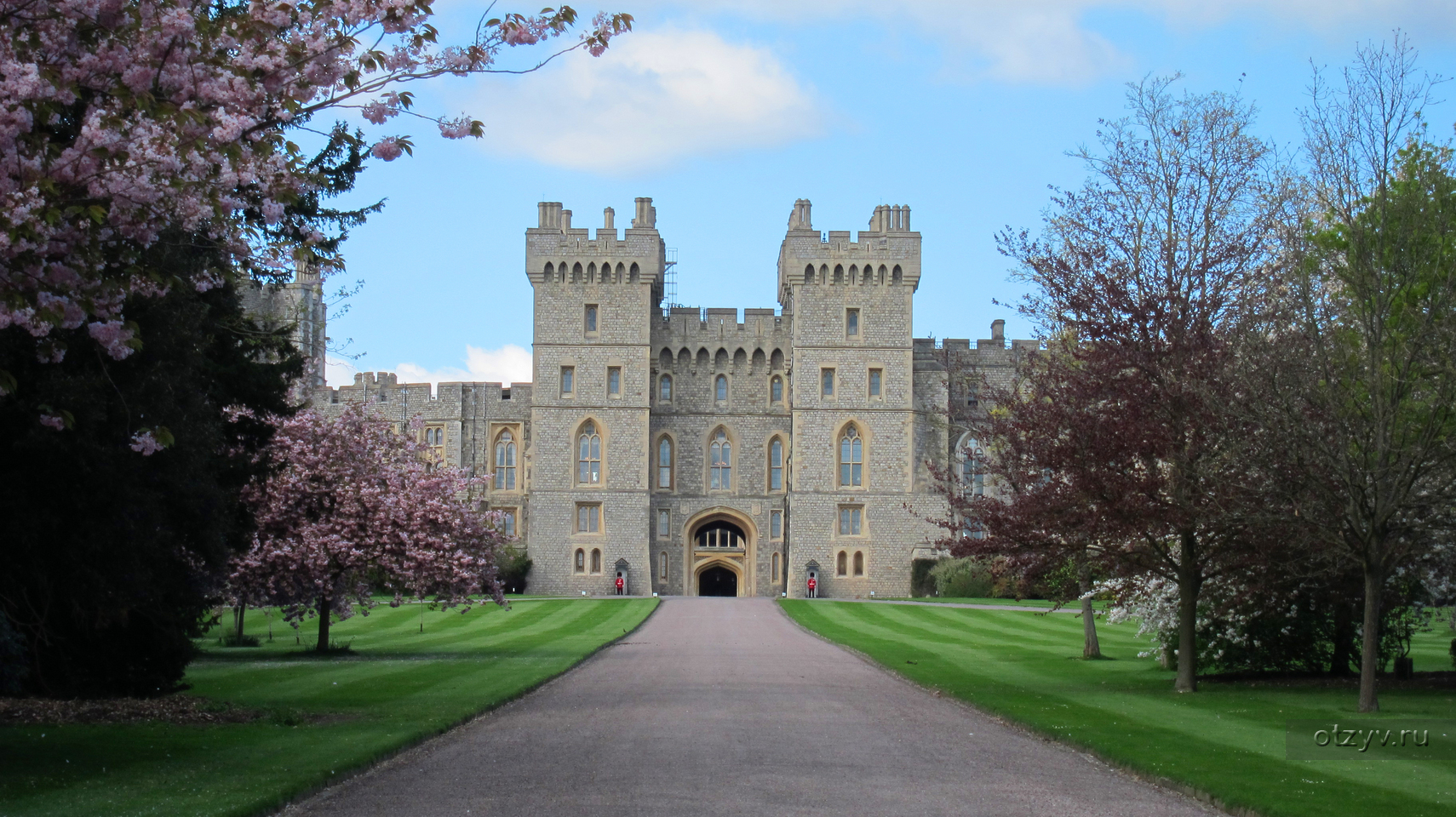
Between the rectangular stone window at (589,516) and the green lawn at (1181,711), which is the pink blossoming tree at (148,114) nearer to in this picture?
the green lawn at (1181,711)

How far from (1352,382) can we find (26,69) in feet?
44.6

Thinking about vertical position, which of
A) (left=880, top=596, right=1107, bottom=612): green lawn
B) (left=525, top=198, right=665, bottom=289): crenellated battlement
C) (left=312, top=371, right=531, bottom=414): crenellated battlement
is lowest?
(left=880, top=596, right=1107, bottom=612): green lawn

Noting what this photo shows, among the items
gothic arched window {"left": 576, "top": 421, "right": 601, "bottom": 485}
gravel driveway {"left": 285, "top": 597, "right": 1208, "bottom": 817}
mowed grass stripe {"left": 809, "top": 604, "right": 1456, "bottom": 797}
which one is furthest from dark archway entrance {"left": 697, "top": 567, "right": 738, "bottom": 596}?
gravel driveway {"left": 285, "top": 597, "right": 1208, "bottom": 817}

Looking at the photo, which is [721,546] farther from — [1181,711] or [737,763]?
[737,763]

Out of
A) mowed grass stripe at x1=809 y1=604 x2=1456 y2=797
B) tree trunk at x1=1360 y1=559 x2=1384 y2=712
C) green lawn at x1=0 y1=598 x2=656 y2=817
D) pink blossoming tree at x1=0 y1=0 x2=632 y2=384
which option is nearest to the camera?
pink blossoming tree at x1=0 y1=0 x2=632 y2=384

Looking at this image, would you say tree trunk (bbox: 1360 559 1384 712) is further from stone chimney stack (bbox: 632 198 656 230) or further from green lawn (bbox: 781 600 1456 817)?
stone chimney stack (bbox: 632 198 656 230)

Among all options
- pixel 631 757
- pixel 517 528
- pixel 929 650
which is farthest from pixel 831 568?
pixel 631 757

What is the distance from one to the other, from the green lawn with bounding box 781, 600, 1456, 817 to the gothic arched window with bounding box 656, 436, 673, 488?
22808 millimetres

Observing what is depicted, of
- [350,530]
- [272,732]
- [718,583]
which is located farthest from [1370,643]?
[718,583]

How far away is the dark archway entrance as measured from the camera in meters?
57.1

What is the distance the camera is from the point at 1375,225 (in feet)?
51.6

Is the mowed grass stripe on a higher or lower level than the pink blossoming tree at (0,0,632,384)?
lower

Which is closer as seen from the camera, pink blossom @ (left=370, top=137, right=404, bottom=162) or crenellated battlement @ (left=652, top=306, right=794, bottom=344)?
pink blossom @ (left=370, top=137, right=404, bottom=162)

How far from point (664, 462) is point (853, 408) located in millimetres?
7800
